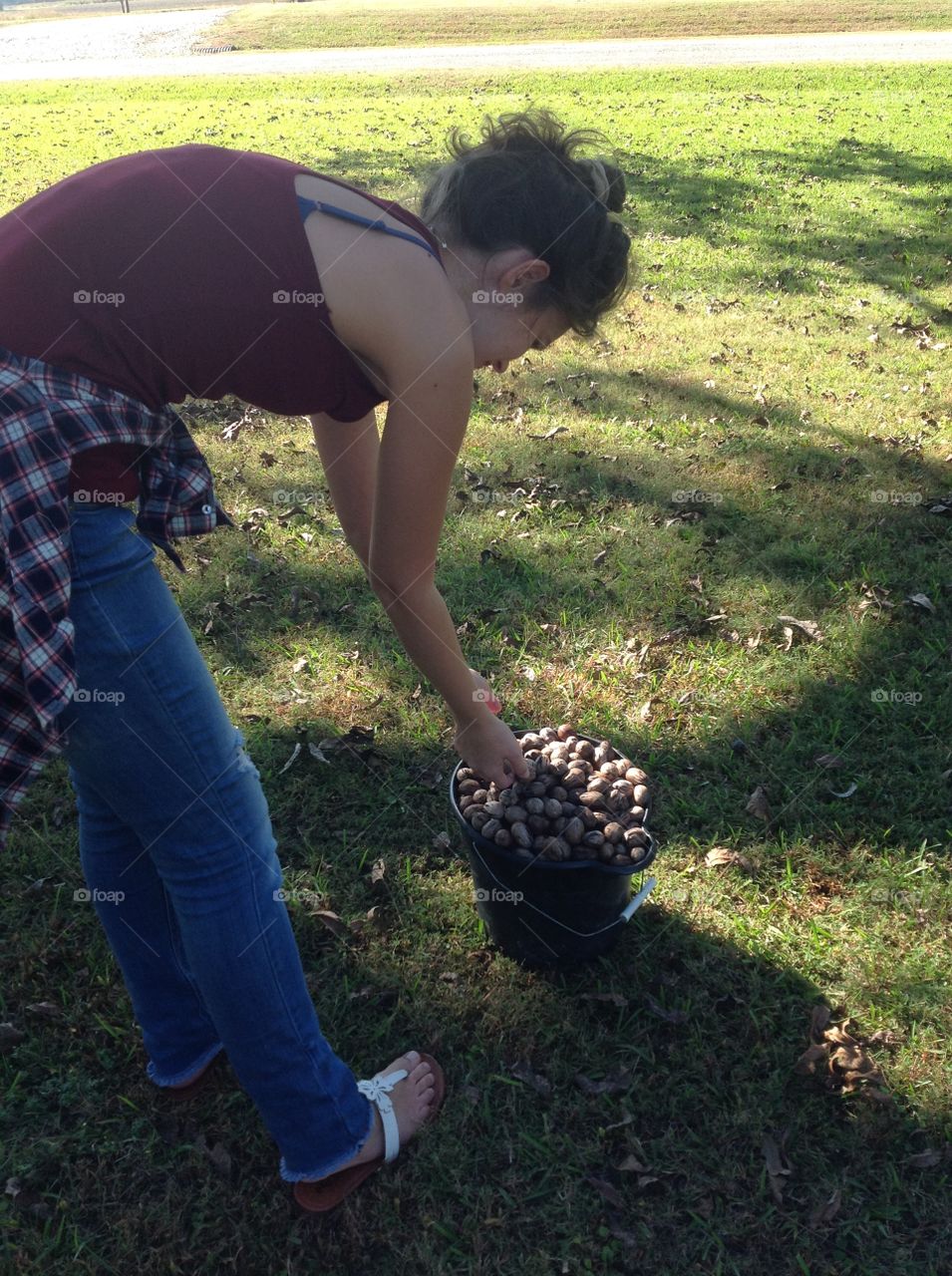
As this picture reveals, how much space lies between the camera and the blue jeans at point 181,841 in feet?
5.08

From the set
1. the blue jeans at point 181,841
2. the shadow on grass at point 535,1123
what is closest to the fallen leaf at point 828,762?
the shadow on grass at point 535,1123

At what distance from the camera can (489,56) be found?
61.4ft

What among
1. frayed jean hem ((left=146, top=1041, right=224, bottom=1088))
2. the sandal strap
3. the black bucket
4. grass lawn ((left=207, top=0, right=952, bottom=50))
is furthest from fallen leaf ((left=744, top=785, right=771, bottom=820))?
grass lawn ((left=207, top=0, right=952, bottom=50))

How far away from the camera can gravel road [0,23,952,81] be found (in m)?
17.2

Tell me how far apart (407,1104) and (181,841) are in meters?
1.04

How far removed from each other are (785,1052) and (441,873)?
3.47 feet

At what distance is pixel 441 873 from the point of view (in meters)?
2.99

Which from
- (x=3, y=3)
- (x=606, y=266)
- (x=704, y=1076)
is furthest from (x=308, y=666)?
(x=3, y=3)

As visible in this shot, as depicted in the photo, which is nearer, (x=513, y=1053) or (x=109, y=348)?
(x=109, y=348)

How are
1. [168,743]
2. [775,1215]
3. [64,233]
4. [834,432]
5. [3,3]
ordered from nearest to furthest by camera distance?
1. [64,233]
2. [168,743]
3. [775,1215]
4. [834,432]
5. [3,3]

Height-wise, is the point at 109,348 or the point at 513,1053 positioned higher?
the point at 109,348

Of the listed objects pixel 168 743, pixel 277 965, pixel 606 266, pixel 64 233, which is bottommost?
pixel 277 965

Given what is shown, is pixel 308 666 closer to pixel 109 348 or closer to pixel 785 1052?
pixel 785 1052

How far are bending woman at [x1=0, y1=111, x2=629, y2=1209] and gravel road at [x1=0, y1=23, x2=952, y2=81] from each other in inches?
692
